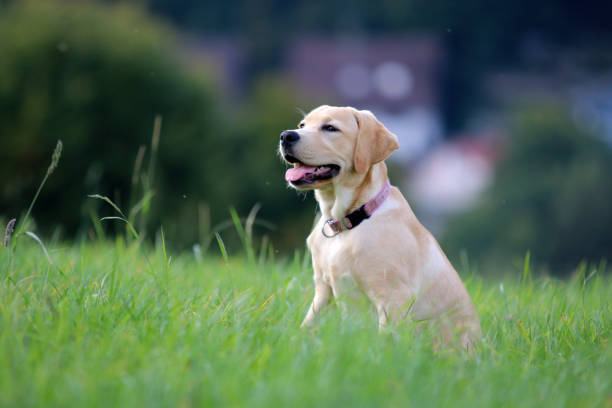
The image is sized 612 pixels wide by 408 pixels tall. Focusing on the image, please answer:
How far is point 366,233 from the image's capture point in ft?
11.5

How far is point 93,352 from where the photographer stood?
8.14ft

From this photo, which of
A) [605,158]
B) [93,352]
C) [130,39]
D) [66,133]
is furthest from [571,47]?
[93,352]

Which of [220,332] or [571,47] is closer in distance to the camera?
[220,332]

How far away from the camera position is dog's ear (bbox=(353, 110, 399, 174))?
3.65 metres

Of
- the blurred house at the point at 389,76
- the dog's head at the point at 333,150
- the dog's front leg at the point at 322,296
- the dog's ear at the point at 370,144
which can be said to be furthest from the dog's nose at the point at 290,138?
the blurred house at the point at 389,76

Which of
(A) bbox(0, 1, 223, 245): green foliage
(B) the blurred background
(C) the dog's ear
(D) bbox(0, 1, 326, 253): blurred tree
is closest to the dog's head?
(C) the dog's ear

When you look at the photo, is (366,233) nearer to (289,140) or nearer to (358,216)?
(358,216)

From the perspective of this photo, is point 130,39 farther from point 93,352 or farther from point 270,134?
point 93,352

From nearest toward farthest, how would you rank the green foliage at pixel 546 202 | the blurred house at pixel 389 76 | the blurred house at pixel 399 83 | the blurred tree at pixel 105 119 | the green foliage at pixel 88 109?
the blurred tree at pixel 105 119 → the green foliage at pixel 88 109 → the green foliage at pixel 546 202 → the blurred house at pixel 399 83 → the blurred house at pixel 389 76

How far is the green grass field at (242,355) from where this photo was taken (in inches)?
89.8

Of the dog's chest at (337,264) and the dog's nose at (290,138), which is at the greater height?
the dog's nose at (290,138)

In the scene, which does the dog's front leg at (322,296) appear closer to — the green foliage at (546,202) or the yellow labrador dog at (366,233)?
the yellow labrador dog at (366,233)

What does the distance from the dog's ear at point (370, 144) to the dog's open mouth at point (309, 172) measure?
16 centimetres

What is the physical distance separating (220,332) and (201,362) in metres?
0.34
